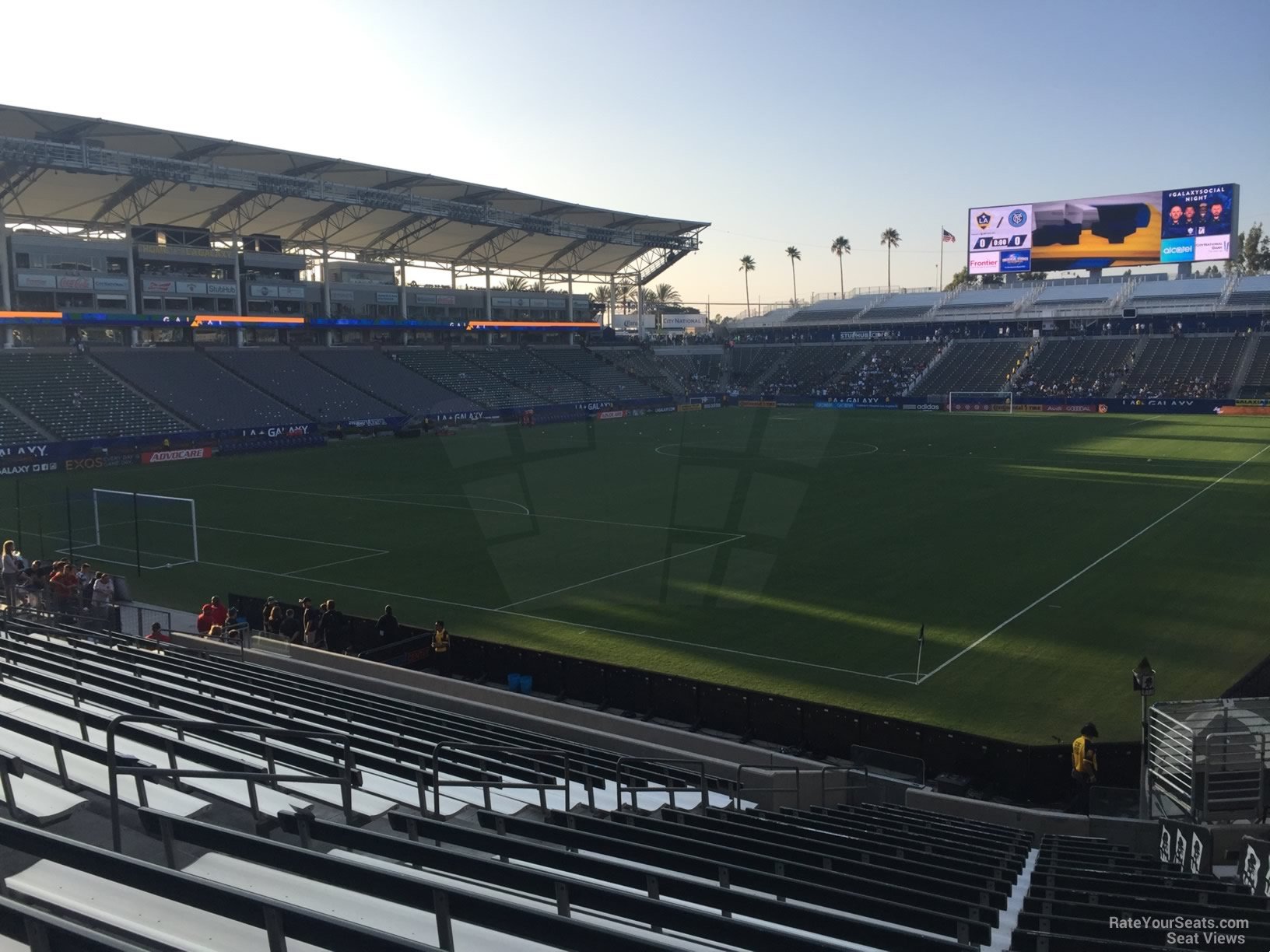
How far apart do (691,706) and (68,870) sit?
12.2 meters

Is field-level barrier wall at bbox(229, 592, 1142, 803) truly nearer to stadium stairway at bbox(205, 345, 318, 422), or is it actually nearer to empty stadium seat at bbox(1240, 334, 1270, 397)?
stadium stairway at bbox(205, 345, 318, 422)

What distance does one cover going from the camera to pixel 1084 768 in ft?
42.5

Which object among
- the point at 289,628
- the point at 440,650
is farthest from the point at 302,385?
the point at 440,650

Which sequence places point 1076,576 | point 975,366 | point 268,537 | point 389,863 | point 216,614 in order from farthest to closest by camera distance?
point 975,366 < point 268,537 < point 1076,576 < point 216,614 < point 389,863

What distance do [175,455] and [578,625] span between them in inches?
1510

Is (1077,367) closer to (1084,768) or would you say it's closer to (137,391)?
(137,391)

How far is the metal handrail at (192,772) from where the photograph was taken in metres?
5.73

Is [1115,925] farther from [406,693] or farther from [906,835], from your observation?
[406,693]

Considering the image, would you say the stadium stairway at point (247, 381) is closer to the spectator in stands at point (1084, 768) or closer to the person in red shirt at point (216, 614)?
the person in red shirt at point (216, 614)

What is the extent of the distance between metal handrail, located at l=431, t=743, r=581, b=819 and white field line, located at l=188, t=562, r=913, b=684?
382 inches

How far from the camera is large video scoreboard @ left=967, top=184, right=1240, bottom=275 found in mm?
74500

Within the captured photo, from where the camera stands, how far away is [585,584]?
26578 millimetres

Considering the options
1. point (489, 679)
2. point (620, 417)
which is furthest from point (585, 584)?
point (620, 417)

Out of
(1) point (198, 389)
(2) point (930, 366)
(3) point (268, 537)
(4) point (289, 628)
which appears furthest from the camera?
(2) point (930, 366)
